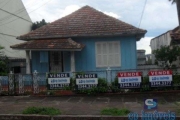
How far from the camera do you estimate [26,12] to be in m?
30.1

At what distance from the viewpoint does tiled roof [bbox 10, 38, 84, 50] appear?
14.7 meters

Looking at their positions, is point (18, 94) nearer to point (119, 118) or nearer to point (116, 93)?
point (116, 93)

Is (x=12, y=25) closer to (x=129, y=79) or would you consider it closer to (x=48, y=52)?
(x=48, y=52)

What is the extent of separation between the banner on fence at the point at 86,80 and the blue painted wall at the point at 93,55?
13.5ft

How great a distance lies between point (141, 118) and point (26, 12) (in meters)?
25.7

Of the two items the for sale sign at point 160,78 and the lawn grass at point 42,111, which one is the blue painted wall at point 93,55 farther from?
the lawn grass at point 42,111

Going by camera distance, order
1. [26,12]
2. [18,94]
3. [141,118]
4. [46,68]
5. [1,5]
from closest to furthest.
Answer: [141,118] → [18,94] → [46,68] → [1,5] → [26,12]

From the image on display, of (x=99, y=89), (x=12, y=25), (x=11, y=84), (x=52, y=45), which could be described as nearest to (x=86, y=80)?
(x=99, y=89)

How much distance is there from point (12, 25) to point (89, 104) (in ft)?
64.1

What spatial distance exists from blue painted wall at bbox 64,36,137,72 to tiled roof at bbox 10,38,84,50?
2.45ft

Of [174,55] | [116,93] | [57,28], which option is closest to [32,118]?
[116,93]

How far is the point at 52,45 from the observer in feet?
48.8

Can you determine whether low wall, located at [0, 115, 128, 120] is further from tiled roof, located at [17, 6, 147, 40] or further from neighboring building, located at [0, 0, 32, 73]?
neighboring building, located at [0, 0, 32, 73]

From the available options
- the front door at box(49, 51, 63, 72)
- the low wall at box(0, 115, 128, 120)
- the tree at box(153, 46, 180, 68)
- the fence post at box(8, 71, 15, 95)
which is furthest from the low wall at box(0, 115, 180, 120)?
the tree at box(153, 46, 180, 68)
